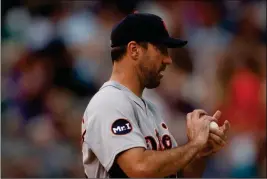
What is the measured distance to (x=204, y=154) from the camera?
245 cm

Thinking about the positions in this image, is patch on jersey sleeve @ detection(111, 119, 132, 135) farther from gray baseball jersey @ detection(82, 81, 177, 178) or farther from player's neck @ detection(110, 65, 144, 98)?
player's neck @ detection(110, 65, 144, 98)

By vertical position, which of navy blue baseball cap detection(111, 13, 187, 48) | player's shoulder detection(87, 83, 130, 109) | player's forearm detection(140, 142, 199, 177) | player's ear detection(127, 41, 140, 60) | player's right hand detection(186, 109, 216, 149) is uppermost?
navy blue baseball cap detection(111, 13, 187, 48)

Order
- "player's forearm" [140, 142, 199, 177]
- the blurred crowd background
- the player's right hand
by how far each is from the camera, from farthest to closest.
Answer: the blurred crowd background → the player's right hand → "player's forearm" [140, 142, 199, 177]

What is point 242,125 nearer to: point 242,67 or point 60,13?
point 242,67

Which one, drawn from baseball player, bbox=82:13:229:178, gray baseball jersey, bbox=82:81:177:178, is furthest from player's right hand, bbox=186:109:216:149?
gray baseball jersey, bbox=82:81:177:178

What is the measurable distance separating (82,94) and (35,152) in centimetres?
64

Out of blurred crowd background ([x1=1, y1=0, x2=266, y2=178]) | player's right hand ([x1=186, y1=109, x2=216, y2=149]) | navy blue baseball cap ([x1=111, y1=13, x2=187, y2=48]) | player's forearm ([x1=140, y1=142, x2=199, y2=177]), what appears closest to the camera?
player's forearm ([x1=140, y1=142, x2=199, y2=177])

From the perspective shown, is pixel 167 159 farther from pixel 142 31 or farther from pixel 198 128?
pixel 142 31

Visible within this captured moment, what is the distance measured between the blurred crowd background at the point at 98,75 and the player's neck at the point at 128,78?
89.8 inches

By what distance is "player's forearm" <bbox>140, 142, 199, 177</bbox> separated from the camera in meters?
1.99

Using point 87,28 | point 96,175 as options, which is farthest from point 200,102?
point 96,175

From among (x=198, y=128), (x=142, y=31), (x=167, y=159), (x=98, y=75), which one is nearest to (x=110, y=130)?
(x=167, y=159)

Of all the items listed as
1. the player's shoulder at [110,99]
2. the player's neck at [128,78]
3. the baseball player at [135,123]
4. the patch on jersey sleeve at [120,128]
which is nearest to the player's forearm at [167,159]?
the baseball player at [135,123]

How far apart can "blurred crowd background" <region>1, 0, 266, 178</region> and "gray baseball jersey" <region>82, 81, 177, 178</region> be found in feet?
7.80
